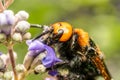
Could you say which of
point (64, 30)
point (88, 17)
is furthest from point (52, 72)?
point (88, 17)

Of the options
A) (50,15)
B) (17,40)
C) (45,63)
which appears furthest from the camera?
(50,15)

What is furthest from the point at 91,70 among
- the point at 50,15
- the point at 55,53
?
the point at 50,15

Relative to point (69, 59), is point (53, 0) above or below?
above

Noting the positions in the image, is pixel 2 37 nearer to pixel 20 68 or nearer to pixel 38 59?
pixel 20 68

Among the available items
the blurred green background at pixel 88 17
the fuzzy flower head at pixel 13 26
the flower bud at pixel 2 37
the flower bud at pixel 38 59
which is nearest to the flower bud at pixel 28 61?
the flower bud at pixel 38 59

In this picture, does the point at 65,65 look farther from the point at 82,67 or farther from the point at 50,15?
the point at 50,15

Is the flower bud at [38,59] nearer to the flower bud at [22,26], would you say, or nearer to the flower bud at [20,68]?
the flower bud at [20,68]

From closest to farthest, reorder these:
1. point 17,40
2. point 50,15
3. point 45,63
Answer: point 17,40 → point 45,63 → point 50,15

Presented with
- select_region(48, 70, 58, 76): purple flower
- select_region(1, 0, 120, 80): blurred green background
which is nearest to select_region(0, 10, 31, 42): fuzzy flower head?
select_region(48, 70, 58, 76): purple flower
